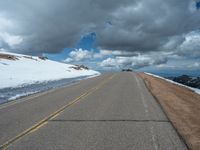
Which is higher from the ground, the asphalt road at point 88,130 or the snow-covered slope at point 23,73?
the snow-covered slope at point 23,73

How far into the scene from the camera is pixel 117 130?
7848 mm

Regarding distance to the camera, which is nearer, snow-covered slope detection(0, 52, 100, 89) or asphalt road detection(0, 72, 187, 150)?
asphalt road detection(0, 72, 187, 150)

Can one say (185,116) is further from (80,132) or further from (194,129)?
(80,132)

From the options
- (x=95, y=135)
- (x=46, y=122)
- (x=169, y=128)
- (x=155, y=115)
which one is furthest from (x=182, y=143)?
(x=46, y=122)

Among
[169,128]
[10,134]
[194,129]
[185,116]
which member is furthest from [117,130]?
[185,116]

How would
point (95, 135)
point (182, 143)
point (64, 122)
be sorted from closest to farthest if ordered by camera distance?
1. point (182, 143)
2. point (95, 135)
3. point (64, 122)

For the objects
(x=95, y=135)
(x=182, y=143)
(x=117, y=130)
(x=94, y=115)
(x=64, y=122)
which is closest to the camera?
(x=182, y=143)

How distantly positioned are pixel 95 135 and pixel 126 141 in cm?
94

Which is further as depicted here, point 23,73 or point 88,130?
point 23,73

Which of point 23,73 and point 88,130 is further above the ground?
point 23,73

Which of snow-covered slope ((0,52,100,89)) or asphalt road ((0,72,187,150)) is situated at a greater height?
snow-covered slope ((0,52,100,89))

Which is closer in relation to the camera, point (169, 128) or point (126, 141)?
point (126, 141)

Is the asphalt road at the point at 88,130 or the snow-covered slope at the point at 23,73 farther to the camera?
the snow-covered slope at the point at 23,73

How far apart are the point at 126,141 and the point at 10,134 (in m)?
3.25
